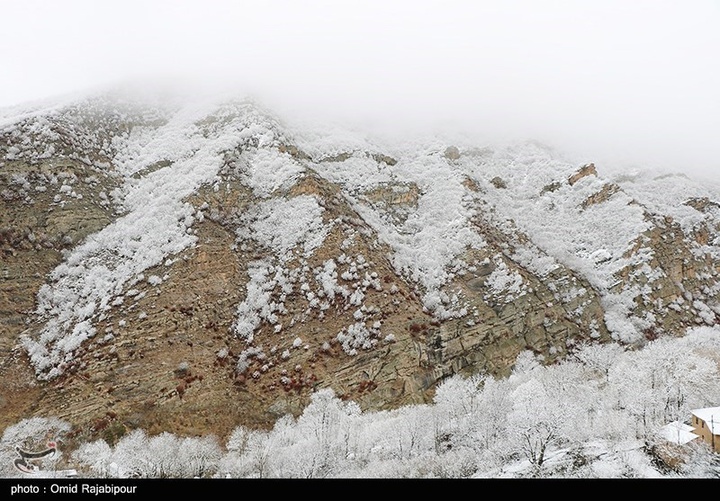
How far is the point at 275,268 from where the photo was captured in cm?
5256

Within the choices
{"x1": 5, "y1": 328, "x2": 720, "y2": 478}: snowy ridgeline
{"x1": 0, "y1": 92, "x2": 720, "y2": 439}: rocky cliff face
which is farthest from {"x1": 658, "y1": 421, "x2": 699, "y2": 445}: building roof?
{"x1": 0, "y1": 92, "x2": 720, "y2": 439}: rocky cliff face

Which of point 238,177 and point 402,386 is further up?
point 238,177

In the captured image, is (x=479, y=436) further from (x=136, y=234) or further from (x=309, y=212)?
(x=136, y=234)

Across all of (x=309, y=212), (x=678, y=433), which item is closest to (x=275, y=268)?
(x=309, y=212)

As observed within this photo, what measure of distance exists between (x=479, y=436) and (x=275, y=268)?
2745 centimetres

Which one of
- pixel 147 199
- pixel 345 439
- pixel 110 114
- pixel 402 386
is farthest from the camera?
pixel 110 114

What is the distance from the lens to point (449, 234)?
61.3 metres

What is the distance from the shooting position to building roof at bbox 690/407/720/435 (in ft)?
98.2

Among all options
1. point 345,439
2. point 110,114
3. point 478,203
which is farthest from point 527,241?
point 110,114

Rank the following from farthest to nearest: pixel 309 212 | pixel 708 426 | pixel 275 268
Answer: pixel 309 212, pixel 275 268, pixel 708 426

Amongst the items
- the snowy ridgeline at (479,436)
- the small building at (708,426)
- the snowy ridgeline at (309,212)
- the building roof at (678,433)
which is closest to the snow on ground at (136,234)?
the snowy ridgeline at (309,212)
